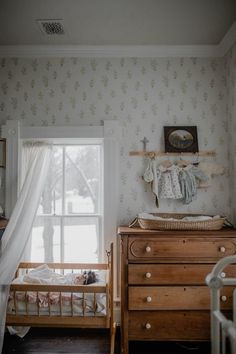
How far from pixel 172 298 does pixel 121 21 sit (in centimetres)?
252

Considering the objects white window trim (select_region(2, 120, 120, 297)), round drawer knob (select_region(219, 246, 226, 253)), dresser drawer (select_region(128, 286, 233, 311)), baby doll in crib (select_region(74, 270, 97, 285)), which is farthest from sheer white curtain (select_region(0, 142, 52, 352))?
round drawer knob (select_region(219, 246, 226, 253))

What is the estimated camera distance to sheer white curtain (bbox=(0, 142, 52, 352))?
8.44 ft

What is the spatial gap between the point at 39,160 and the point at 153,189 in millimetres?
1251

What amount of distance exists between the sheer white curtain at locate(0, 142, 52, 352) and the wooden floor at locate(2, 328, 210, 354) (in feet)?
1.07

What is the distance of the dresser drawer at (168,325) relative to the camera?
2436mm

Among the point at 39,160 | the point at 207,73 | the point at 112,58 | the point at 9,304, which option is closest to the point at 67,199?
the point at 39,160

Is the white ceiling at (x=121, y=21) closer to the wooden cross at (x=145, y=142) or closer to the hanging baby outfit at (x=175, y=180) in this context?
the wooden cross at (x=145, y=142)

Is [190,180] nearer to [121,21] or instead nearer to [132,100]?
[132,100]

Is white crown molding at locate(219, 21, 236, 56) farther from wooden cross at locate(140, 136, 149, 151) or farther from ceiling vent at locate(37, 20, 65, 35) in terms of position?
ceiling vent at locate(37, 20, 65, 35)

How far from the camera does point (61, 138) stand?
3080mm

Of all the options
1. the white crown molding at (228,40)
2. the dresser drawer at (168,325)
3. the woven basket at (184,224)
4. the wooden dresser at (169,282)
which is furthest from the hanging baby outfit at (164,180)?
the white crown molding at (228,40)

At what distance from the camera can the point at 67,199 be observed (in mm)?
3277

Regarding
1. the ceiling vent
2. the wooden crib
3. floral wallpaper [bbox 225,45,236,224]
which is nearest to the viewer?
the wooden crib

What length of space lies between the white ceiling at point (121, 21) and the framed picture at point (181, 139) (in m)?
0.92
